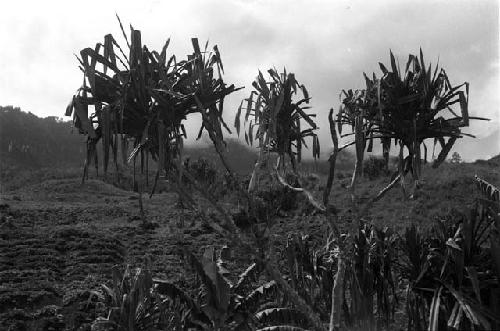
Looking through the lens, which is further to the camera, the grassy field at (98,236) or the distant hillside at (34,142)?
the distant hillside at (34,142)

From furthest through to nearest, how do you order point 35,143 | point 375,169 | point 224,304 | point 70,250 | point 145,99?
point 35,143 < point 375,169 < point 70,250 < point 224,304 < point 145,99

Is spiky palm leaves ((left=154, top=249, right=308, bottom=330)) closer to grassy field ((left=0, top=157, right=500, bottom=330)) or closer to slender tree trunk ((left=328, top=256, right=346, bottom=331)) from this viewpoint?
slender tree trunk ((left=328, top=256, right=346, bottom=331))

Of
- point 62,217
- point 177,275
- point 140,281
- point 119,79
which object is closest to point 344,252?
point 119,79

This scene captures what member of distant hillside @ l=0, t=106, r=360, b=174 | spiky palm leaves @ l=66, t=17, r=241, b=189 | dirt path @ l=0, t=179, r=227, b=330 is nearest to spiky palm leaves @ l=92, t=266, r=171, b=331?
dirt path @ l=0, t=179, r=227, b=330

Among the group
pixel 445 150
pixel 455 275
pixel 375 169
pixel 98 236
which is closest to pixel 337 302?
pixel 455 275

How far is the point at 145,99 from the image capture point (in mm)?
5344

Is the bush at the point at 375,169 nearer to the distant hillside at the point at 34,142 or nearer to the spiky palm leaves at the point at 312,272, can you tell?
the spiky palm leaves at the point at 312,272

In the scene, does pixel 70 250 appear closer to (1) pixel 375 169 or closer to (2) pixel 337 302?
(2) pixel 337 302

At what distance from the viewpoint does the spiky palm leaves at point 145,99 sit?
5082 millimetres

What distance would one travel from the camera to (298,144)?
7469mm

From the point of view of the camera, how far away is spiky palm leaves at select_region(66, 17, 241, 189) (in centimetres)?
508

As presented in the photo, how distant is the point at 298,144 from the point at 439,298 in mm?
2734

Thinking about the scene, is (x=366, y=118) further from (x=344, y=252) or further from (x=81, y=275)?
(x=81, y=275)

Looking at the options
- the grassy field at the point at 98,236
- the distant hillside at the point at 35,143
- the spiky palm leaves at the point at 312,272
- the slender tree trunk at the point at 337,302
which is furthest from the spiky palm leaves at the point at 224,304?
the distant hillside at the point at 35,143
